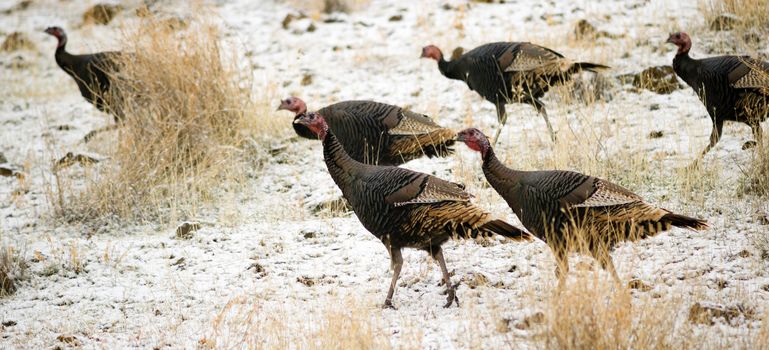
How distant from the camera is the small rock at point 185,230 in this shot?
19.9 feet

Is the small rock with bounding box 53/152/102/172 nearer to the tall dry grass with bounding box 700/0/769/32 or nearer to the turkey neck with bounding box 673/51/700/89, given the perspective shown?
the turkey neck with bounding box 673/51/700/89

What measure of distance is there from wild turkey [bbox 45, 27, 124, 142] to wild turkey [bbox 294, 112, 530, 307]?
153 inches

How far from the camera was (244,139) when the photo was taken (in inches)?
297

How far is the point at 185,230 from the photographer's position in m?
6.10

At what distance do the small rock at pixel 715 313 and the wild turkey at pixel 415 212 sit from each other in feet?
2.91

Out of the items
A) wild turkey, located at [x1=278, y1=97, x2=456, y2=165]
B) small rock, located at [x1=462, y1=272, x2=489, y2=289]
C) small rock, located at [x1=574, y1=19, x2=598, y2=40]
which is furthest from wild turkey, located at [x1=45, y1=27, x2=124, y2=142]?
small rock, located at [x1=574, y1=19, x2=598, y2=40]

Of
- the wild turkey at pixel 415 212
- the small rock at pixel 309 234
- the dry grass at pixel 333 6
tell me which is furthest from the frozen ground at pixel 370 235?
the dry grass at pixel 333 6

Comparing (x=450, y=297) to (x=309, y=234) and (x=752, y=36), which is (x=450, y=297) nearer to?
(x=309, y=234)

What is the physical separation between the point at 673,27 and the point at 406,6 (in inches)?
145

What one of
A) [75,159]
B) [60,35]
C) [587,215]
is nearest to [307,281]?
[587,215]

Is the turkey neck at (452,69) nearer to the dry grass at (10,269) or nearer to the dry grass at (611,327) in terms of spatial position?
the dry grass at (10,269)

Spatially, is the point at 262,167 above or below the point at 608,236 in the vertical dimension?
below

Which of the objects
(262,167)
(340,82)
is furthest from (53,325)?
(340,82)

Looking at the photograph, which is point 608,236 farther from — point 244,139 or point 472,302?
point 244,139
